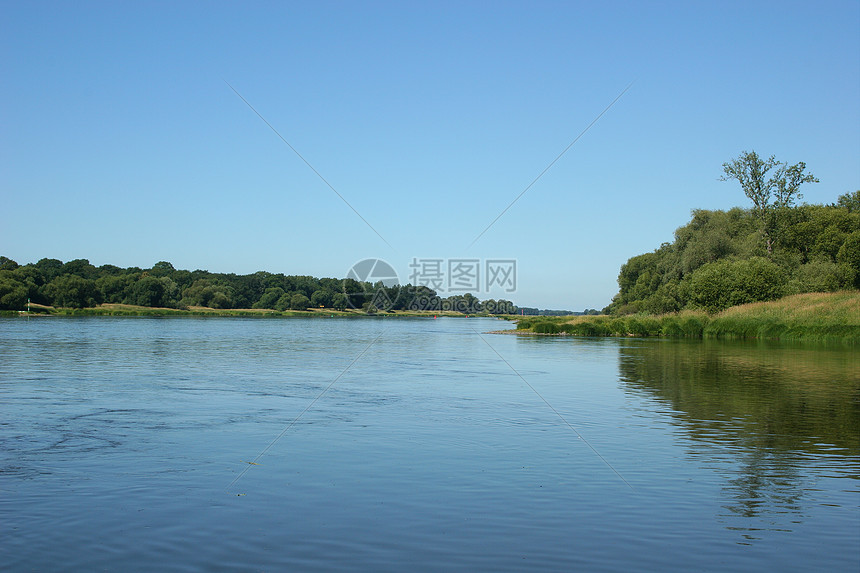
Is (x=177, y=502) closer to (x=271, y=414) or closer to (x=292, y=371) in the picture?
(x=271, y=414)

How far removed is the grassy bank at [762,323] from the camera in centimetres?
4912

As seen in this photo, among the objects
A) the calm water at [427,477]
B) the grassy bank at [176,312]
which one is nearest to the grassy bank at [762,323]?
the calm water at [427,477]

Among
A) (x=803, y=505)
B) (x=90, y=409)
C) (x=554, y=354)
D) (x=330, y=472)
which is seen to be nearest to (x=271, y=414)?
(x=90, y=409)

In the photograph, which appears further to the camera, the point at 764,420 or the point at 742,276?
the point at 742,276

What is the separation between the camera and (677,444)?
42.4 feet

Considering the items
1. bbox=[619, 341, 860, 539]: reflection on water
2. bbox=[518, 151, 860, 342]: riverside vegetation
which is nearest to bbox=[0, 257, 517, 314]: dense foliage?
bbox=[518, 151, 860, 342]: riverside vegetation

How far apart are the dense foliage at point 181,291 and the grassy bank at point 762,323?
102266mm

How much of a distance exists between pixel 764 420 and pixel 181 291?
162 meters

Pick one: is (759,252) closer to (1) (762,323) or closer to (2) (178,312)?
(1) (762,323)

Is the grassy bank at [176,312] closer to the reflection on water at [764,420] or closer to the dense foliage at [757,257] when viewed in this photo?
the dense foliage at [757,257]

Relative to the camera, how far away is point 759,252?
7094 centimetres

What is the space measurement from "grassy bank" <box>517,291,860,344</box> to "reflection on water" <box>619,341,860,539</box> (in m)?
18.1

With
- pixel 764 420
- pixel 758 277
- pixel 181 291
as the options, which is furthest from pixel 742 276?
pixel 181 291

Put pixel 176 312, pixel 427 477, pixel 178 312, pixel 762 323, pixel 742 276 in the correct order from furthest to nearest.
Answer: pixel 178 312 < pixel 176 312 < pixel 742 276 < pixel 762 323 < pixel 427 477
